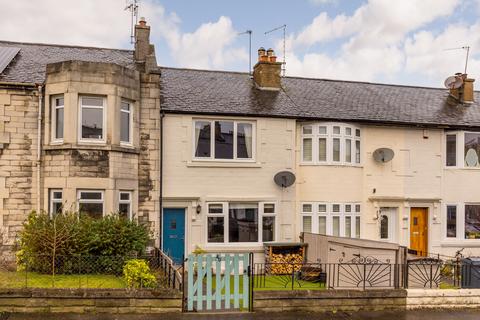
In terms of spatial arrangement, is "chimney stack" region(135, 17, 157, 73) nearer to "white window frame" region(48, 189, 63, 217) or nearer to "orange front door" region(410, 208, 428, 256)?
"white window frame" region(48, 189, 63, 217)

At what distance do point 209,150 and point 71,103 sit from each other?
4.75 m

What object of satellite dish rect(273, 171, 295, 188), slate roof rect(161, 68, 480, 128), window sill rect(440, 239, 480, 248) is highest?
slate roof rect(161, 68, 480, 128)

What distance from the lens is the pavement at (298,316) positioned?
10.6 meters

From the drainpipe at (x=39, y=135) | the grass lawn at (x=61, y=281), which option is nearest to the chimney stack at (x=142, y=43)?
the drainpipe at (x=39, y=135)

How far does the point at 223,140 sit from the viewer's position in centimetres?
1728

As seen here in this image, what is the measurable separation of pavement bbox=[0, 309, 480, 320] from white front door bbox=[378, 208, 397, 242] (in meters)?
6.61

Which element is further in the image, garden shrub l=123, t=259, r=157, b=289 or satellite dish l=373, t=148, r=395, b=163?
satellite dish l=373, t=148, r=395, b=163

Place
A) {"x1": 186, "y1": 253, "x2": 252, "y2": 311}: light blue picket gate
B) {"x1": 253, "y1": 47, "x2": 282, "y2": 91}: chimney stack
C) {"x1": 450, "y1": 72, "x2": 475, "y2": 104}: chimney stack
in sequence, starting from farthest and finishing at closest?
{"x1": 450, "y1": 72, "x2": 475, "y2": 104}: chimney stack
{"x1": 253, "y1": 47, "x2": 282, "y2": 91}: chimney stack
{"x1": 186, "y1": 253, "x2": 252, "y2": 311}: light blue picket gate

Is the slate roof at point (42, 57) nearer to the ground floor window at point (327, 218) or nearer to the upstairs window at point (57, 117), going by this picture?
the upstairs window at point (57, 117)

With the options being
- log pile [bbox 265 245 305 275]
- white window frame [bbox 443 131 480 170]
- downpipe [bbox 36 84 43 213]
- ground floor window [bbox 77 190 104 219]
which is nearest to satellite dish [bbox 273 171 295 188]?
log pile [bbox 265 245 305 275]

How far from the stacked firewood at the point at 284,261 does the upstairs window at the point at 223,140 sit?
3506 mm

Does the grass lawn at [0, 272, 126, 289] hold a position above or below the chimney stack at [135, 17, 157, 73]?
below

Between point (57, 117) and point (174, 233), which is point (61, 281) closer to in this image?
point (174, 233)

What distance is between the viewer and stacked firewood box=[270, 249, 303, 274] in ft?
53.3
